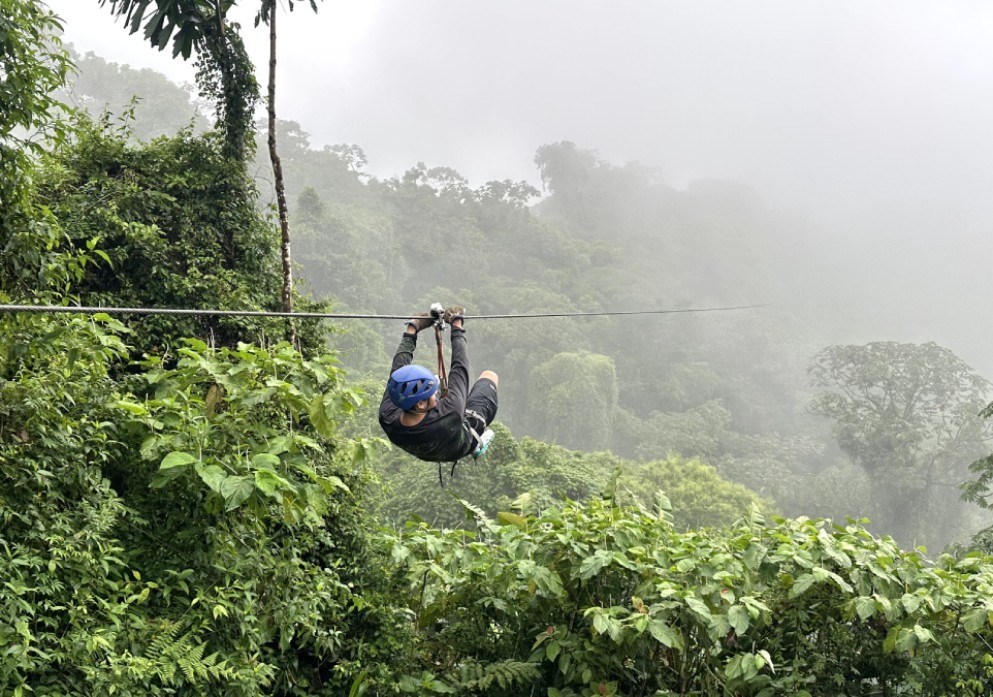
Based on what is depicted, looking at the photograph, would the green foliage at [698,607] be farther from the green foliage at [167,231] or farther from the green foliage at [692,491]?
the green foliage at [692,491]

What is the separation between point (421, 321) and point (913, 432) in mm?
27009

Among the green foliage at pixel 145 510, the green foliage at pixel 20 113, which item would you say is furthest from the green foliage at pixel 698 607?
the green foliage at pixel 20 113

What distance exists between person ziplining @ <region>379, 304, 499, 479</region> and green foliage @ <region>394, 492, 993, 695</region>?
556mm

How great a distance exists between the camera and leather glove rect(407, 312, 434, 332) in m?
3.07

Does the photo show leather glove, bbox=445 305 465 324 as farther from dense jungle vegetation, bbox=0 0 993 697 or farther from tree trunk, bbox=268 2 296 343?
tree trunk, bbox=268 2 296 343

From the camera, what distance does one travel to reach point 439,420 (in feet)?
9.84

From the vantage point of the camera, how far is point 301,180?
4491 cm

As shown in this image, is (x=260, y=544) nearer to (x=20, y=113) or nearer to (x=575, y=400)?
(x=20, y=113)

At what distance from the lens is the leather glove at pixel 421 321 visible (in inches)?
121

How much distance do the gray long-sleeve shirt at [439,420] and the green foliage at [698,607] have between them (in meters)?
0.54

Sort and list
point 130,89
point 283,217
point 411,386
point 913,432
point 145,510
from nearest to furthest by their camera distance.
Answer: point 145,510
point 411,386
point 283,217
point 913,432
point 130,89

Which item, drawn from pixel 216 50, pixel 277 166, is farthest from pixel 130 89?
pixel 277 166

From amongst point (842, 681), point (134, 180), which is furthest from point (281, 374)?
point (134, 180)

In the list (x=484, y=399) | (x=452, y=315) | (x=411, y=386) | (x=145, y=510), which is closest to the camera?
(x=145, y=510)
